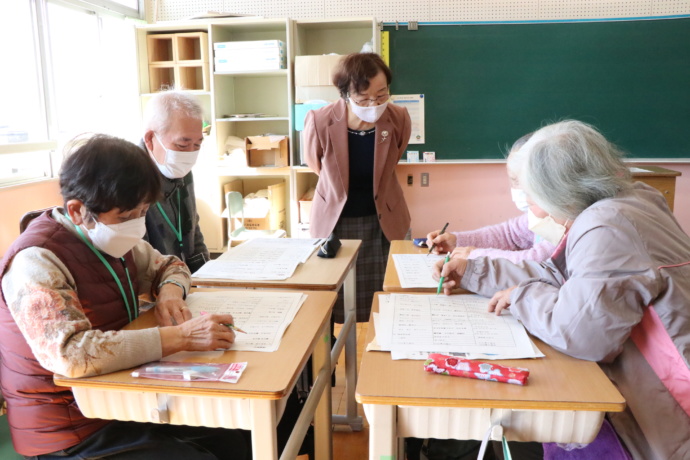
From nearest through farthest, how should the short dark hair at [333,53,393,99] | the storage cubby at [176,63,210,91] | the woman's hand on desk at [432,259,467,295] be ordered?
the woman's hand on desk at [432,259,467,295] < the short dark hair at [333,53,393,99] < the storage cubby at [176,63,210,91]

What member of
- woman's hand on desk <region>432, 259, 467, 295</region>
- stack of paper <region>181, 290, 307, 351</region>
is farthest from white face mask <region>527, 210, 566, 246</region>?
stack of paper <region>181, 290, 307, 351</region>

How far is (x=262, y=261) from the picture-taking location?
197cm

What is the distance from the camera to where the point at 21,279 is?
1.14 metres

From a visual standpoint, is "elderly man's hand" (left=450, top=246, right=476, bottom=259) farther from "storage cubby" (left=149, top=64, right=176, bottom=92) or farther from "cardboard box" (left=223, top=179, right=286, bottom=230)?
"storage cubby" (left=149, top=64, right=176, bottom=92)

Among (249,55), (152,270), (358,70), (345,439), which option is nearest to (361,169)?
A: (358,70)

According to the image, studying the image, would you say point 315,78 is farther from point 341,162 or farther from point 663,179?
point 663,179

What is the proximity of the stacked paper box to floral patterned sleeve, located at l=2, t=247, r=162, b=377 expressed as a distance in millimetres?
3350

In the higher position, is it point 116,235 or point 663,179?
point 116,235

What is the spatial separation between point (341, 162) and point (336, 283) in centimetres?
103

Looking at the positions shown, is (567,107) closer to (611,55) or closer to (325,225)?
(611,55)

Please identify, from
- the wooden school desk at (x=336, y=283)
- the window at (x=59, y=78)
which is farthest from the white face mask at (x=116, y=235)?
the window at (x=59, y=78)

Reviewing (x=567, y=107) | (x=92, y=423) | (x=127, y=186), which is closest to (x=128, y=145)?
(x=127, y=186)

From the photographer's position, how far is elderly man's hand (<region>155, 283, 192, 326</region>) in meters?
1.42

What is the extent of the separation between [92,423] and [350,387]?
1283 millimetres
